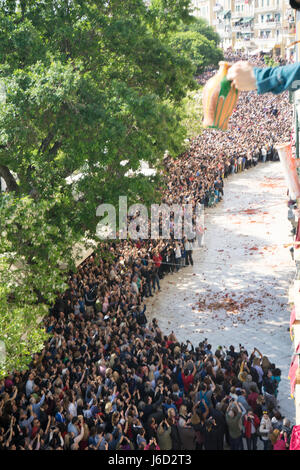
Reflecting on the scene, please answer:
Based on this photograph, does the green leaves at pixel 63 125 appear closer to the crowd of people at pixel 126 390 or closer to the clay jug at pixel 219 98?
the crowd of people at pixel 126 390

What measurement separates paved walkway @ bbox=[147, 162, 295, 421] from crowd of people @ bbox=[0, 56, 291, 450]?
1346 mm

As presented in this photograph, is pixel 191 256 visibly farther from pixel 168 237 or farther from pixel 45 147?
pixel 45 147

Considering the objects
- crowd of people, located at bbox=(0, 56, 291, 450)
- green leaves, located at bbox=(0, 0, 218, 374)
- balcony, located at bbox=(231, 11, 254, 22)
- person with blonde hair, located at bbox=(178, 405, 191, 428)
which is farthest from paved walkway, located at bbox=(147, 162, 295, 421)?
balcony, located at bbox=(231, 11, 254, 22)

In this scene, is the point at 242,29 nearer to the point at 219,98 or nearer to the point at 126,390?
the point at 126,390

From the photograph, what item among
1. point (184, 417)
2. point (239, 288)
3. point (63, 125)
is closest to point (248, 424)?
point (184, 417)

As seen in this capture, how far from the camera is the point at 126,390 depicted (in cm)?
1116

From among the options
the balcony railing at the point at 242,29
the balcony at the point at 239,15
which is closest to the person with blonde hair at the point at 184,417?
the balcony railing at the point at 242,29

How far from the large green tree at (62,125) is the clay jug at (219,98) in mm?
6705

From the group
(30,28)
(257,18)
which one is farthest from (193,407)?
(257,18)

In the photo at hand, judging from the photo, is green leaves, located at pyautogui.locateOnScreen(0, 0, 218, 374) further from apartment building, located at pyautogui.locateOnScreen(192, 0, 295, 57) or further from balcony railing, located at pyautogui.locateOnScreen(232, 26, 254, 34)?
balcony railing, located at pyautogui.locateOnScreen(232, 26, 254, 34)

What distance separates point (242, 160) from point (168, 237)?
1600 cm

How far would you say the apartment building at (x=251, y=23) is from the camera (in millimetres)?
73625

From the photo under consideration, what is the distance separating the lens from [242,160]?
115ft

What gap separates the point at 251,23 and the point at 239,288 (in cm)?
7073
